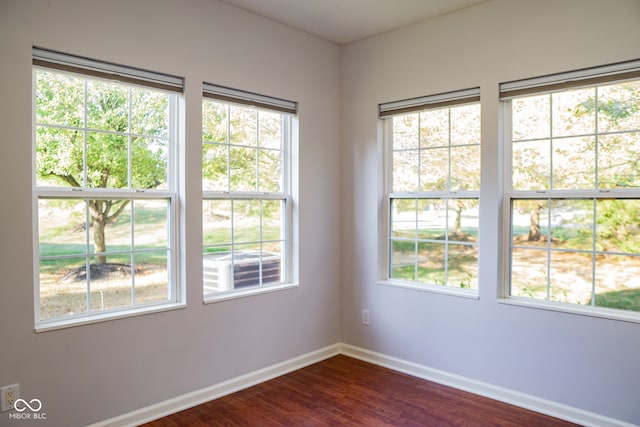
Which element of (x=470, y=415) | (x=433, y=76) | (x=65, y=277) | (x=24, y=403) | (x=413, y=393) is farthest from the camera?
(x=433, y=76)

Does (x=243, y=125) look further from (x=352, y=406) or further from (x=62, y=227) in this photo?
(x=352, y=406)

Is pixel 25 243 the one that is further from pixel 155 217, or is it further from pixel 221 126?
pixel 221 126

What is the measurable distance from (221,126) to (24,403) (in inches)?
80.8

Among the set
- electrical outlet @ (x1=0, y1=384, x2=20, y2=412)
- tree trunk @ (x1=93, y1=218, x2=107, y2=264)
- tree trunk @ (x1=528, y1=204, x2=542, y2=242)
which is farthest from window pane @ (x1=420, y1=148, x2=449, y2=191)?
electrical outlet @ (x1=0, y1=384, x2=20, y2=412)

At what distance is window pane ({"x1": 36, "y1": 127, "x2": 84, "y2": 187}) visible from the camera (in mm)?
2503

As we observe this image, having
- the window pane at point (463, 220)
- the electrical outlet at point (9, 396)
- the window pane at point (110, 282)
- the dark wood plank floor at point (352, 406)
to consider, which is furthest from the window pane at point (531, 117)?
the electrical outlet at point (9, 396)

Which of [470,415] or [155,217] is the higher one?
[155,217]

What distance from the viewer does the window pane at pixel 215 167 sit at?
10.6 ft

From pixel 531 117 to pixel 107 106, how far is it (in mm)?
2762

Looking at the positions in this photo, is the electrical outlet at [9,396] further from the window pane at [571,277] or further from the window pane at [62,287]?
the window pane at [571,277]

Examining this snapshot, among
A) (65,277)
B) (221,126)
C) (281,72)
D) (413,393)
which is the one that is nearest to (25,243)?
(65,277)

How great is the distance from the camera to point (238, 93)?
132 inches

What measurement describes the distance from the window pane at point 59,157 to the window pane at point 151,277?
62 cm

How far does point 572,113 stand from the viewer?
9.63ft
